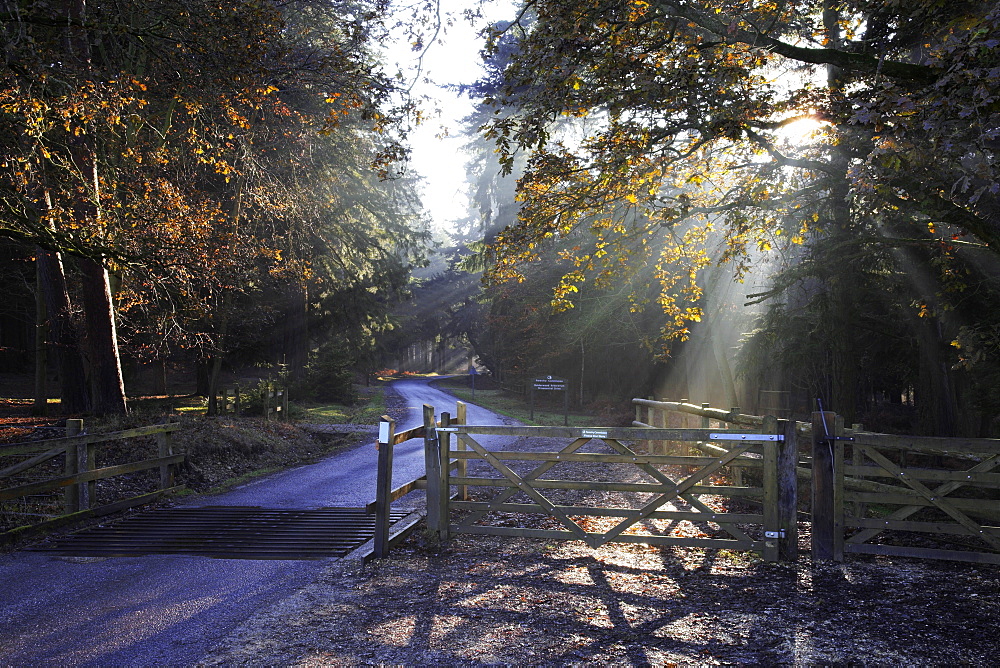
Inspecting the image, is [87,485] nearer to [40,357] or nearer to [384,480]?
[384,480]

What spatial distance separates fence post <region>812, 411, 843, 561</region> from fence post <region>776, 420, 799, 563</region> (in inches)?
9.3

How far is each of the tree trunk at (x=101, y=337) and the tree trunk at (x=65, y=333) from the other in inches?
89.5

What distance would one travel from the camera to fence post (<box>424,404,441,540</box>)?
798 centimetres

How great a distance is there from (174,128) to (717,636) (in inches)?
689

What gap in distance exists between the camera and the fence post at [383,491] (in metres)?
7.48

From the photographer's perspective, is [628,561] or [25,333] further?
[25,333]

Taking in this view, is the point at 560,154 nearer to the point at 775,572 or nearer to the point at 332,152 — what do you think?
the point at 775,572

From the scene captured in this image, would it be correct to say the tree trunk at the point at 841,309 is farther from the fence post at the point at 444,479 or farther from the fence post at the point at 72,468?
the fence post at the point at 72,468

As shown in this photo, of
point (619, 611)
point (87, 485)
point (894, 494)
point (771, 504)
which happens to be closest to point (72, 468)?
point (87, 485)

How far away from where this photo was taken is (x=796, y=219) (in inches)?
561

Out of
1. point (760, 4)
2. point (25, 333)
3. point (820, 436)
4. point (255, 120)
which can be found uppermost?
point (255, 120)

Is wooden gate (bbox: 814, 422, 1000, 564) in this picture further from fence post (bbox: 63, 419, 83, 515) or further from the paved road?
fence post (bbox: 63, 419, 83, 515)

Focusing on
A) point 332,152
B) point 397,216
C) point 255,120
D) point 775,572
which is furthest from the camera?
point 397,216

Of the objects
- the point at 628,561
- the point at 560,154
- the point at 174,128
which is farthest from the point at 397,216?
the point at 628,561
